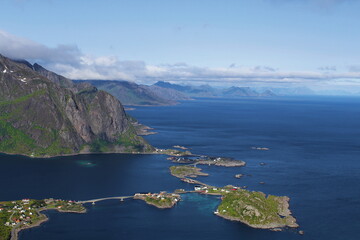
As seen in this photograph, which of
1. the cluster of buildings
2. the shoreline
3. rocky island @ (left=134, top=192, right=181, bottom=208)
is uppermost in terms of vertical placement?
rocky island @ (left=134, top=192, right=181, bottom=208)

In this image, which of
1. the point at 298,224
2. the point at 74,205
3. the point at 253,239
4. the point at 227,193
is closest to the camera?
the point at 253,239

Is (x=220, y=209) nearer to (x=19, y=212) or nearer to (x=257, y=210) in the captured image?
(x=257, y=210)

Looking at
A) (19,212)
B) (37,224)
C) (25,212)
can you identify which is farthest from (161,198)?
(19,212)

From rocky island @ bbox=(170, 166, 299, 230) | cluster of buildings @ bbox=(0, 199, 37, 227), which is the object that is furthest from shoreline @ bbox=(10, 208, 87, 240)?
rocky island @ bbox=(170, 166, 299, 230)

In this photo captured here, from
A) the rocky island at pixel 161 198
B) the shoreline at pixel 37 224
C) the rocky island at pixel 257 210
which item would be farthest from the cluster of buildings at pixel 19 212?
the rocky island at pixel 257 210

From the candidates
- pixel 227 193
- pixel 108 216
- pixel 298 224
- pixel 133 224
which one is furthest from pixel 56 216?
pixel 298 224

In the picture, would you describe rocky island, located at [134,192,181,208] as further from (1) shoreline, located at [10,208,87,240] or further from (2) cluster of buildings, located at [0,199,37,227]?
(2) cluster of buildings, located at [0,199,37,227]

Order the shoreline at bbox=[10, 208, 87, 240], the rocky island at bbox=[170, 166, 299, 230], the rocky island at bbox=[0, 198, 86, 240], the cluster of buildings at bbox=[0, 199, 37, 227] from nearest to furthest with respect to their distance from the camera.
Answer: the shoreline at bbox=[10, 208, 87, 240], the rocky island at bbox=[0, 198, 86, 240], the cluster of buildings at bbox=[0, 199, 37, 227], the rocky island at bbox=[170, 166, 299, 230]

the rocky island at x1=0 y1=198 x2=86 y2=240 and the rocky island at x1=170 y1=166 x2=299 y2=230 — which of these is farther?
the rocky island at x1=170 y1=166 x2=299 y2=230

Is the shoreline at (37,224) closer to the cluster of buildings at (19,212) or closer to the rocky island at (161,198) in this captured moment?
the cluster of buildings at (19,212)

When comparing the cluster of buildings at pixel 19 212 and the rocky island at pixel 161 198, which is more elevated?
the rocky island at pixel 161 198

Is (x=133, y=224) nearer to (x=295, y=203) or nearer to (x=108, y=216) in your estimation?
(x=108, y=216)
